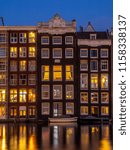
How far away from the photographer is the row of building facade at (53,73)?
61188mm

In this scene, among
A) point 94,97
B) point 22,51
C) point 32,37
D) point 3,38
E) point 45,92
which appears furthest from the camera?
point 3,38

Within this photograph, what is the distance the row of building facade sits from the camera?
6119 centimetres

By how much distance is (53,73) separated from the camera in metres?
61.9

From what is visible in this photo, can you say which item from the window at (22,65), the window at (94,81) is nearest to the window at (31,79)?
the window at (22,65)

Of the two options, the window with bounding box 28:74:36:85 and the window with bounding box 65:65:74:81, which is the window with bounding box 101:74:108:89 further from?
the window with bounding box 28:74:36:85

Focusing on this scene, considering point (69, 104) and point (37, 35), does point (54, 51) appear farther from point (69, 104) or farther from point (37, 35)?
point (69, 104)

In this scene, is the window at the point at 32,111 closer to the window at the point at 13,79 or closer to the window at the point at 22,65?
the window at the point at 13,79

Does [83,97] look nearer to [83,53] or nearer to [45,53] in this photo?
[83,53]

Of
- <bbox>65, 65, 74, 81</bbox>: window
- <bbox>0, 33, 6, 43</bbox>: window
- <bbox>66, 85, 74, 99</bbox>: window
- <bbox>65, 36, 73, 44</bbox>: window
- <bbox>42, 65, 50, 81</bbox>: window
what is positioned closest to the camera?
<bbox>66, 85, 74, 99</bbox>: window

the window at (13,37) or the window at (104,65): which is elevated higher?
the window at (13,37)

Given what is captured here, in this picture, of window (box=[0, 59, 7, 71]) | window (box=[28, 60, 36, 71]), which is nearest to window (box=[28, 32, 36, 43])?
window (box=[28, 60, 36, 71])

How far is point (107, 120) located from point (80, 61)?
9.09 metres

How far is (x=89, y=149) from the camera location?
2620 centimetres

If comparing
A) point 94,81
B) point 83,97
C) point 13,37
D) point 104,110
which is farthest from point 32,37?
point 104,110
